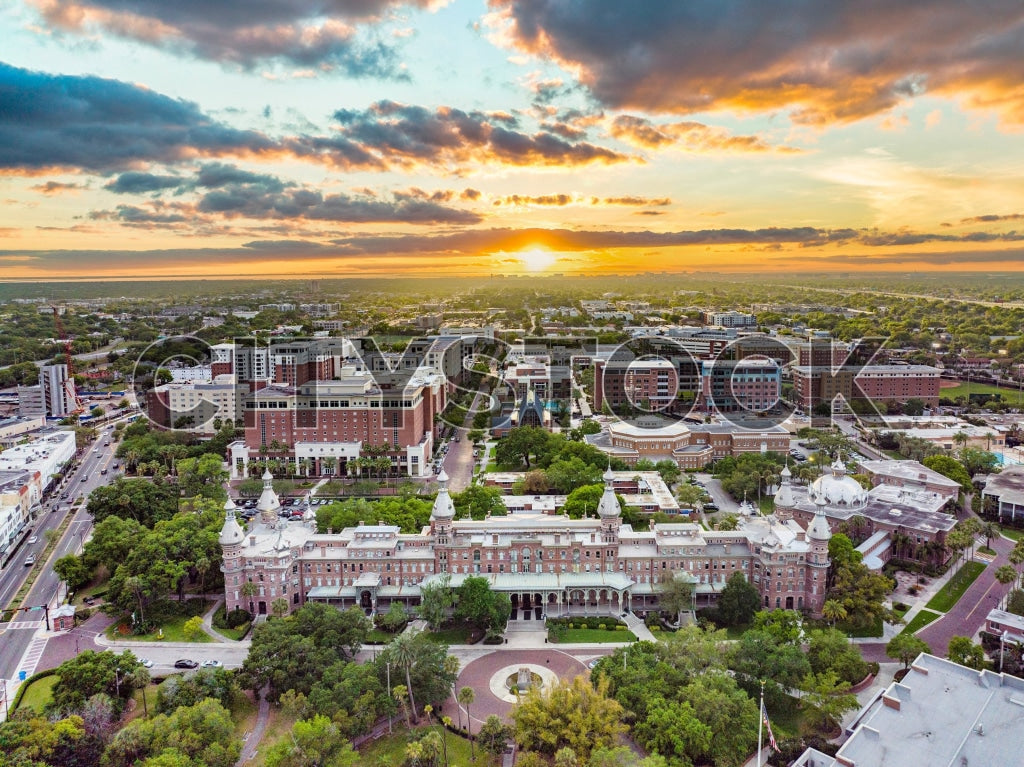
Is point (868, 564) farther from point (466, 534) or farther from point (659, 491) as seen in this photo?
point (466, 534)

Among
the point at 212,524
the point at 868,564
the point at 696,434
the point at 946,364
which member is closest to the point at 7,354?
the point at 212,524

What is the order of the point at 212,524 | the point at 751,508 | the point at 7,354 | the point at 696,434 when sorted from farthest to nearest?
the point at 7,354 < the point at 696,434 < the point at 751,508 < the point at 212,524

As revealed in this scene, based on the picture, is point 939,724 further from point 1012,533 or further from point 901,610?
point 1012,533

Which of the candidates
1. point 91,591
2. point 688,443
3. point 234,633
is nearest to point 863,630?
point 688,443

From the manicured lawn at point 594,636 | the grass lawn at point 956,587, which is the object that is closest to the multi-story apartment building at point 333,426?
the manicured lawn at point 594,636

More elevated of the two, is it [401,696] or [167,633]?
[401,696]

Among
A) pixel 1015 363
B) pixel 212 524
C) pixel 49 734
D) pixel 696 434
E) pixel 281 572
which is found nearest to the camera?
pixel 49 734

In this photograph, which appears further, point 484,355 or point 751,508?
point 484,355
